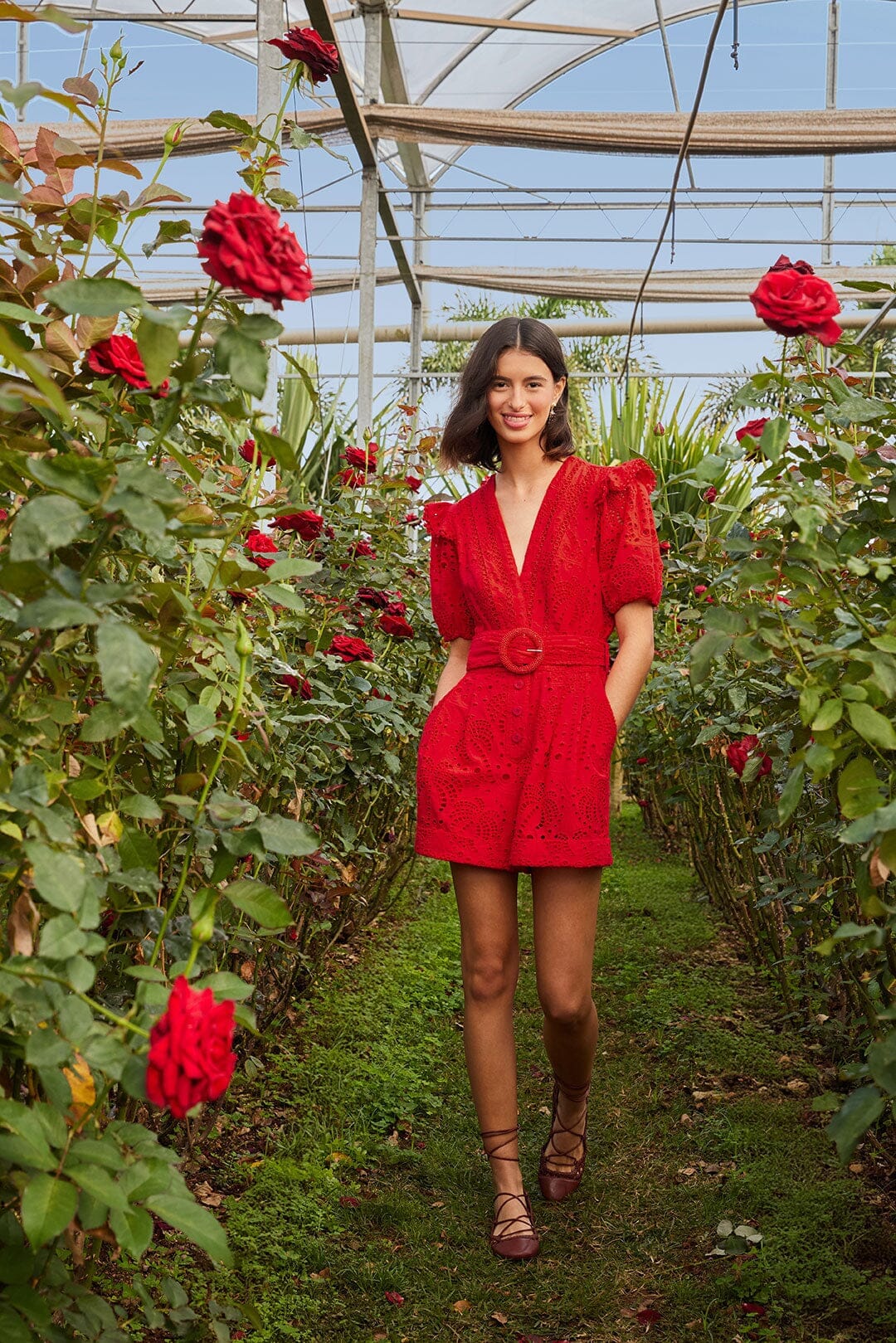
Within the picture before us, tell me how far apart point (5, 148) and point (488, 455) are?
123 cm

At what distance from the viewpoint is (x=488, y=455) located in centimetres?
248

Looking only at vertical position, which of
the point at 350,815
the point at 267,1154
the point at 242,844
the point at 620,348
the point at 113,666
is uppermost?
the point at 620,348

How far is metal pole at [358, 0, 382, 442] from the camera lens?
6.18 m

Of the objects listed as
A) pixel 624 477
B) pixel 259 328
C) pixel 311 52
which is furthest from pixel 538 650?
pixel 259 328

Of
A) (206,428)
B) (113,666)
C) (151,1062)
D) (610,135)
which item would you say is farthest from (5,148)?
(610,135)

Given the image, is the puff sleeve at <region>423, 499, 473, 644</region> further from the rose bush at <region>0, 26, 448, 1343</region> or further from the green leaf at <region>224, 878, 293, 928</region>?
the green leaf at <region>224, 878, 293, 928</region>

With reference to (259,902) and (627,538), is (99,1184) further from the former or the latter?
(627,538)

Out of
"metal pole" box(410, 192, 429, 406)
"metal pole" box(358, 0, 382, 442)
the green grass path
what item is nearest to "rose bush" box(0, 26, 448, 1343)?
the green grass path

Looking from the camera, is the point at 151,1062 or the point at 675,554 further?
the point at 675,554

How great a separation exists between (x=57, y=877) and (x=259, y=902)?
207 millimetres

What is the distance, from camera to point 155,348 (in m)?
0.99

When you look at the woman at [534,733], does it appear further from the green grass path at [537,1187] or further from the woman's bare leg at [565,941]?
the green grass path at [537,1187]

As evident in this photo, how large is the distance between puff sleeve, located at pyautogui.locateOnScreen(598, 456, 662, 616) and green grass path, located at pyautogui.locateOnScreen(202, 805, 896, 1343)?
3.30ft

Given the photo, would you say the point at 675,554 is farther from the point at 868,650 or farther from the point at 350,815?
the point at 868,650
